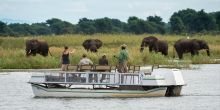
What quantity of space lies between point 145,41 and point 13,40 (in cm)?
1405

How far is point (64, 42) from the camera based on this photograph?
80.1m

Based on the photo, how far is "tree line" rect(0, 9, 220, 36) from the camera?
130m

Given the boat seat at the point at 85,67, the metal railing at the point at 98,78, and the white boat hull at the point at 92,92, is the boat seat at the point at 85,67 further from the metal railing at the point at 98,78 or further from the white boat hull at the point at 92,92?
the white boat hull at the point at 92,92

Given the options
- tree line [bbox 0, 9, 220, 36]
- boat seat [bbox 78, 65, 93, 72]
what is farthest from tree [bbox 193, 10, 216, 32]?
boat seat [bbox 78, 65, 93, 72]

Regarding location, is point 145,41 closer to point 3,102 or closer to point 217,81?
point 217,81

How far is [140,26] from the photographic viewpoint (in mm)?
131375

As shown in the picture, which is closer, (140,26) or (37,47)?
A: (37,47)

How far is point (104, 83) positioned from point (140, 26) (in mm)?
94737

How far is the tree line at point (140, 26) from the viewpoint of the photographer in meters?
130

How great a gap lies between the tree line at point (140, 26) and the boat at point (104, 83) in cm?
8443

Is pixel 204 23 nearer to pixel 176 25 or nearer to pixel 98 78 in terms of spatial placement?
pixel 176 25

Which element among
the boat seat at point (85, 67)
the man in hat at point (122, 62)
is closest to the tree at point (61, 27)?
the man in hat at point (122, 62)

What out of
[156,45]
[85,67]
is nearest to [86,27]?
[156,45]

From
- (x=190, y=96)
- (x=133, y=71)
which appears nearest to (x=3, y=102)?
(x=133, y=71)
